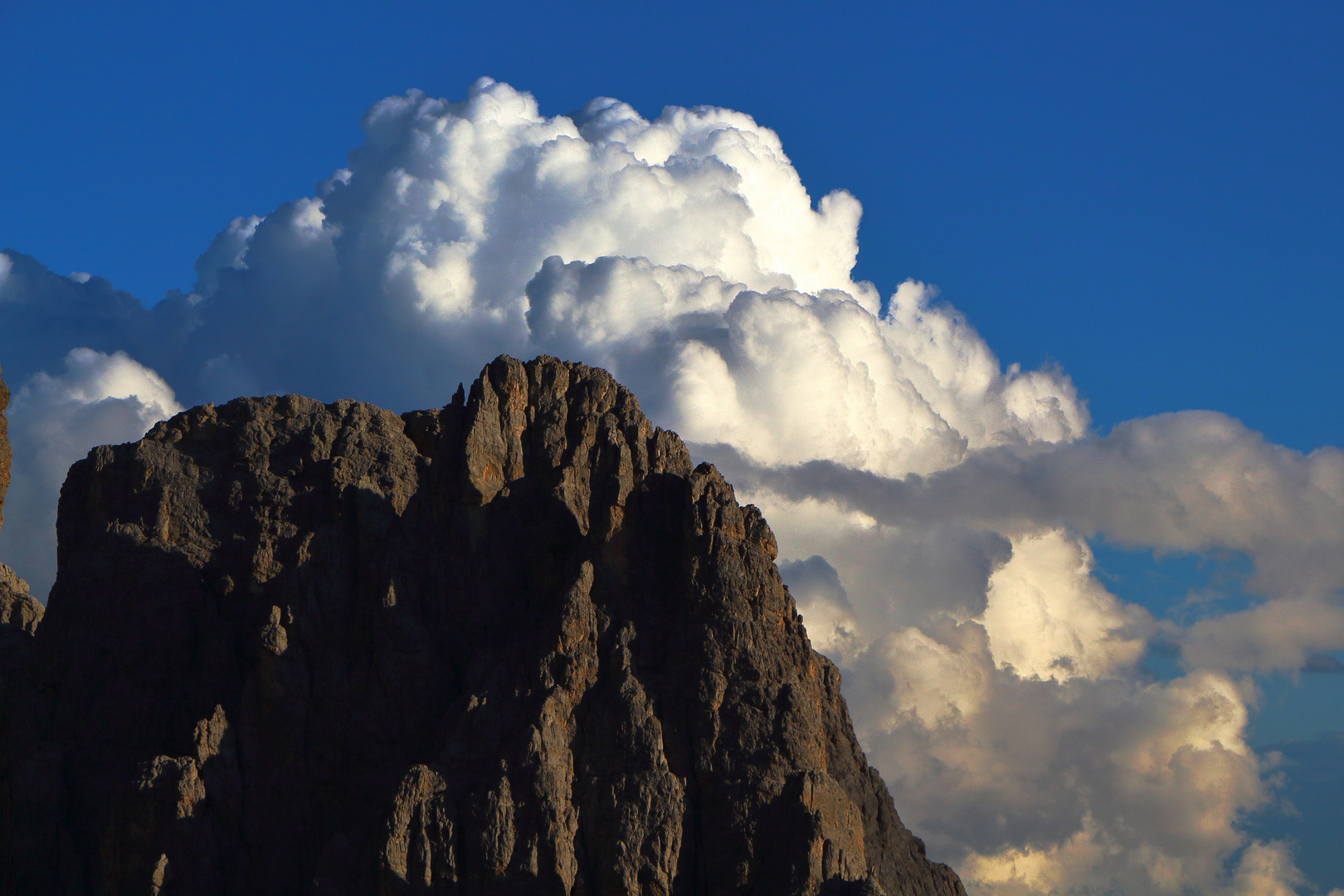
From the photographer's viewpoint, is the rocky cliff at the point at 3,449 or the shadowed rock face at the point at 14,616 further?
the shadowed rock face at the point at 14,616

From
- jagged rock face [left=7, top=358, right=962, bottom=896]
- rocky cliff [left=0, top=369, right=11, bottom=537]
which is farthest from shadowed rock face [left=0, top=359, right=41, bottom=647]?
rocky cliff [left=0, top=369, right=11, bottom=537]

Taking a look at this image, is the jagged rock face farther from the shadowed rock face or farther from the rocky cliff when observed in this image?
the rocky cliff

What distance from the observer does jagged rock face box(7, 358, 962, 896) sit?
9662 centimetres

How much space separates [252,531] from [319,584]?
9582 mm

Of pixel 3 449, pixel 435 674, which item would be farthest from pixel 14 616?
pixel 3 449

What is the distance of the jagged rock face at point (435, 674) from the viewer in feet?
317

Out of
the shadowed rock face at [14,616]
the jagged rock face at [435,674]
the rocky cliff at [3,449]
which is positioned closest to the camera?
the rocky cliff at [3,449]

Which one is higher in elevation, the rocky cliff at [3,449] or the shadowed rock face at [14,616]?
the shadowed rock face at [14,616]

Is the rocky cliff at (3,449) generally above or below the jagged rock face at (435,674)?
below

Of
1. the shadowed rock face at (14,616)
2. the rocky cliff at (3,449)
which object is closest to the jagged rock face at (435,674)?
the shadowed rock face at (14,616)

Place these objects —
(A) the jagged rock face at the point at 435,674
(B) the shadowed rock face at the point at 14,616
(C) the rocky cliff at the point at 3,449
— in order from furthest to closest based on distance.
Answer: (B) the shadowed rock face at the point at 14,616 → (A) the jagged rock face at the point at 435,674 → (C) the rocky cliff at the point at 3,449

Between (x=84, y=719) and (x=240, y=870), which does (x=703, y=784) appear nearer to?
(x=240, y=870)

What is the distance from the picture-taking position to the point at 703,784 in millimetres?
98750

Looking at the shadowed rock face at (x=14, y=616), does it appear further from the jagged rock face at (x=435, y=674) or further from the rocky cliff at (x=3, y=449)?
the rocky cliff at (x=3, y=449)
